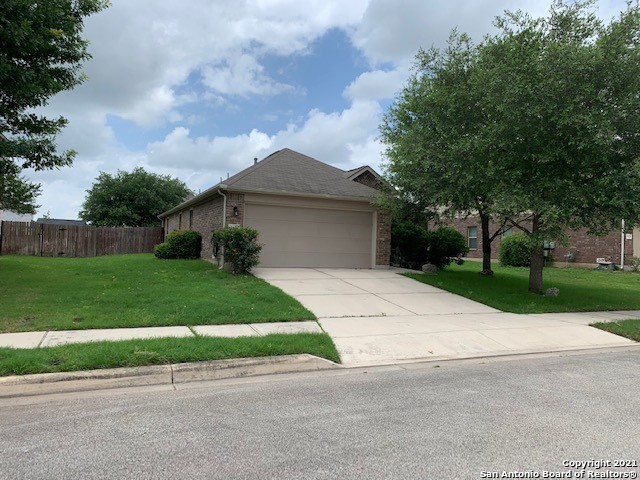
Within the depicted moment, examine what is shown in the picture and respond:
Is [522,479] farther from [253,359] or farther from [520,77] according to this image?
[520,77]

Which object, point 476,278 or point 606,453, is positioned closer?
point 606,453

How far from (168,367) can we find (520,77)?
10095mm

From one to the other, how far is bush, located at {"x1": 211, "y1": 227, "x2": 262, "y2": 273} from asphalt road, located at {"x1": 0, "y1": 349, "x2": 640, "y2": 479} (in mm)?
7953

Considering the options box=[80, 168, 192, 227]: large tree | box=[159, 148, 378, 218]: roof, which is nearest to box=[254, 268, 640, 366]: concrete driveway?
box=[159, 148, 378, 218]: roof

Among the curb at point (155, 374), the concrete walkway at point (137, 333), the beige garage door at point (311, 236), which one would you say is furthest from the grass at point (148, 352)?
the beige garage door at point (311, 236)

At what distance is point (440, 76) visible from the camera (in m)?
13.5

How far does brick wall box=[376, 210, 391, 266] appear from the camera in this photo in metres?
17.3

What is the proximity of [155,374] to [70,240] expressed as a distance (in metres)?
22.0

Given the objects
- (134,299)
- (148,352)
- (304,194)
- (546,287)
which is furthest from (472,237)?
(148,352)

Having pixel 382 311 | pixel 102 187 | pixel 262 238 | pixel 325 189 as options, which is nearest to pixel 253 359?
pixel 382 311

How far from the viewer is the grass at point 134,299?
26.2 ft

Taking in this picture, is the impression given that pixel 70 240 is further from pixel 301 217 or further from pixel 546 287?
pixel 546 287

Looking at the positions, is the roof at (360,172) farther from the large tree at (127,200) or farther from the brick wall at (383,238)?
the large tree at (127,200)

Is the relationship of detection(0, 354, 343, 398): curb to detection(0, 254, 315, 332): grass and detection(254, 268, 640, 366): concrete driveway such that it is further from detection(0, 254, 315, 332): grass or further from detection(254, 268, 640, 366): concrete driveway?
detection(0, 254, 315, 332): grass
